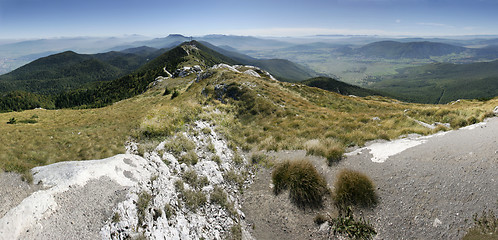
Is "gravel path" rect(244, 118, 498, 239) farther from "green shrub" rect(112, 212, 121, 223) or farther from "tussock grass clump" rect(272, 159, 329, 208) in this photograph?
"green shrub" rect(112, 212, 121, 223)

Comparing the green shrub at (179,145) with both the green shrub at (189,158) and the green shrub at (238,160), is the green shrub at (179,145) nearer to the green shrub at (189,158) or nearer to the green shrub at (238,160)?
the green shrub at (189,158)

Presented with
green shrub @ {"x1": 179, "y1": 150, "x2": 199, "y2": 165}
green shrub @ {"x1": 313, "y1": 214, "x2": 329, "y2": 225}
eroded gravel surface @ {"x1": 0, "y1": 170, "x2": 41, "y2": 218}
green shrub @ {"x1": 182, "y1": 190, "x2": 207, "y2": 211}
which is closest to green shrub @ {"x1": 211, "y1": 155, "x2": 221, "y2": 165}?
green shrub @ {"x1": 179, "y1": 150, "x2": 199, "y2": 165}

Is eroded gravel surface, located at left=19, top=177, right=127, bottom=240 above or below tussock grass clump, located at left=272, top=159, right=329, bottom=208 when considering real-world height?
above

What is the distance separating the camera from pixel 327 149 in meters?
11.4

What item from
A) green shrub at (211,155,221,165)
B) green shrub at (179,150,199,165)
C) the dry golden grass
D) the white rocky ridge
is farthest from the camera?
green shrub at (211,155,221,165)

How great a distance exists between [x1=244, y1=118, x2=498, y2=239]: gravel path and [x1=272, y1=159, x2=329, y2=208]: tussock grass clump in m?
0.54

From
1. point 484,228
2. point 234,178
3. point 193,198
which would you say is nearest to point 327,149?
point 234,178

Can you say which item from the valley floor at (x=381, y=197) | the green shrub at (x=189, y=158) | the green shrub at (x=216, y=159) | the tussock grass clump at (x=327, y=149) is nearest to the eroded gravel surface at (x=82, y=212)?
the valley floor at (x=381, y=197)

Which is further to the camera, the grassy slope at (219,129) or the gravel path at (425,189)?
the grassy slope at (219,129)

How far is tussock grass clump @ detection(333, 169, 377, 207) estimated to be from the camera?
8359 mm

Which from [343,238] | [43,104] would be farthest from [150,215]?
[43,104]

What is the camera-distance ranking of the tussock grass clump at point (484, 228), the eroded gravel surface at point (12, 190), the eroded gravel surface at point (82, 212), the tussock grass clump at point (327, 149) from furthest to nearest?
the tussock grass clump at point (327, 149) < the eroded gravel surface at point (12, 190) < the tussock grass clump at point (484, 228) < the eroded gravel surface at point (82, 212)

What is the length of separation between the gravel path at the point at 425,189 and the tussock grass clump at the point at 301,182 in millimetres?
539

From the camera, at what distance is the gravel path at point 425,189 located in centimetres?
684
